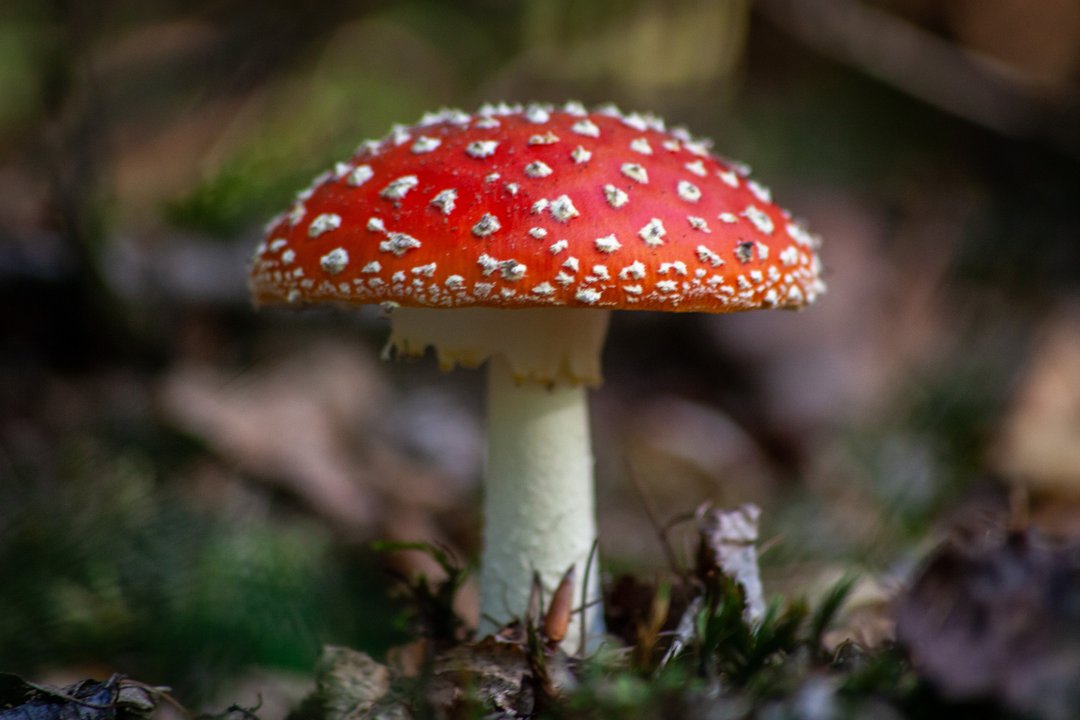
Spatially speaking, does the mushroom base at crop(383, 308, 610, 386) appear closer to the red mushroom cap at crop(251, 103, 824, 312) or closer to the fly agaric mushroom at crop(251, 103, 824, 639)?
the fly agaric mushroom at crop(251, 103, 824, 639)

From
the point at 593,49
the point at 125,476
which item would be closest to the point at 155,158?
the point at 593,49

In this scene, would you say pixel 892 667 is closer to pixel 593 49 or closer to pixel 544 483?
pixel 544 483

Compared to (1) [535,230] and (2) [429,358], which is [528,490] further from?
(2) [429,358]

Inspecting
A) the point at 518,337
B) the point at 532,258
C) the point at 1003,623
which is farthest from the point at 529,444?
the point at 1003,623

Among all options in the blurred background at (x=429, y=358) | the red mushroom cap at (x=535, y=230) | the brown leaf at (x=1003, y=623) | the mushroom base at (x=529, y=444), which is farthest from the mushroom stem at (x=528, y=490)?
the brown leaf at (x=1003, y=623)

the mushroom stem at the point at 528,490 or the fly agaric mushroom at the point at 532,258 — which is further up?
the fly agaric mushroom at the point at 532,258

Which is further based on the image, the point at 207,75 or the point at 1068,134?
the point at 1068,134

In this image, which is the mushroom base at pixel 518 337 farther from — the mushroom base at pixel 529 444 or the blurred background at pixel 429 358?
the blurred background at pixel 429 358
